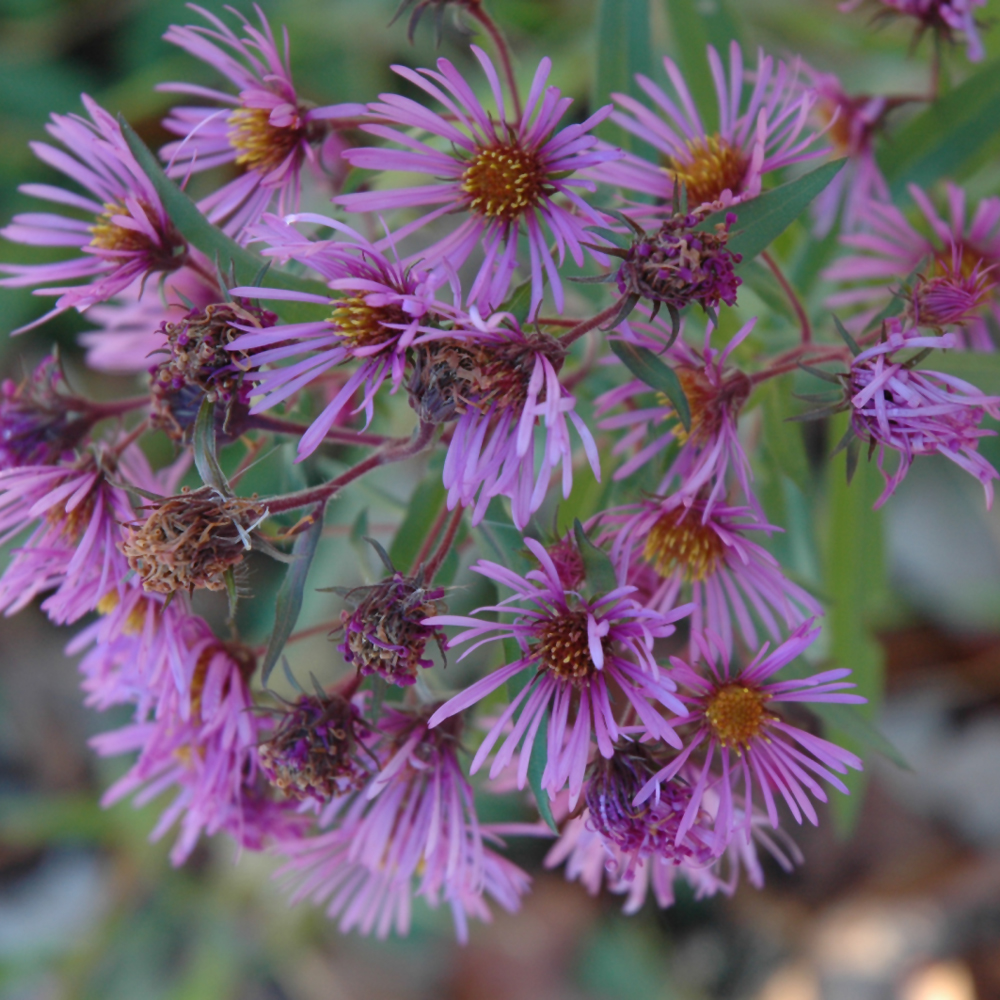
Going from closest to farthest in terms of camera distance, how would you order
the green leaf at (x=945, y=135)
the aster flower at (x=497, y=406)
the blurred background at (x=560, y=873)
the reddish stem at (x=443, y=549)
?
the aster flower at (x=497, y=406)
the reddish stem at (x=443, y=549)
the green leaf at (x=945, y=135)
the blurred background at (x=560, y=873)

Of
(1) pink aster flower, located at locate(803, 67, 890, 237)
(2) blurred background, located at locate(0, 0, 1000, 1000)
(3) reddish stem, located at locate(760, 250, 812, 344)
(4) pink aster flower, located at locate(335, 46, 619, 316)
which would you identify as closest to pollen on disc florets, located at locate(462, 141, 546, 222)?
(4) pink aster flower, located at locate(335, 46, 619, 316)

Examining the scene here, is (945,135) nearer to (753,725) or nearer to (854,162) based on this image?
(854,162)

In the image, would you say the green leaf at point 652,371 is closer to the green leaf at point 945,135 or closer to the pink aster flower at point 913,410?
the pink aster flower at point 913,410

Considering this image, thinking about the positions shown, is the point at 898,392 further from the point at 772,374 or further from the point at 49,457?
the point at 49,457

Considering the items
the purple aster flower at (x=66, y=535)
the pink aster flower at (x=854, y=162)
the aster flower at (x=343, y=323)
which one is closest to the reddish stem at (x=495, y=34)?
the aster flower at (x=343, y=323)

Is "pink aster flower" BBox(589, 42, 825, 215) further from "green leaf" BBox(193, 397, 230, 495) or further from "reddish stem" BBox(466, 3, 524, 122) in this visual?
"green leaf" BBox(193, 397, 230, 495)

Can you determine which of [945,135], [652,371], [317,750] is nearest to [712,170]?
[652,371]
